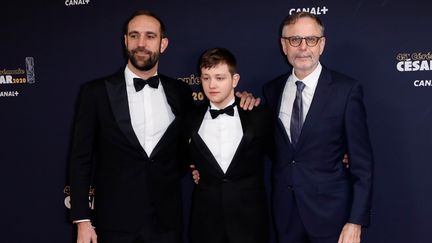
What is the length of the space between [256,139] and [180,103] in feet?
1.70

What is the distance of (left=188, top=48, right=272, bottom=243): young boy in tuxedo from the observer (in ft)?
7.09

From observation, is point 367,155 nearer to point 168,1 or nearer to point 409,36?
point 409,36

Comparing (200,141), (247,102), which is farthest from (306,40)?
(200,141)

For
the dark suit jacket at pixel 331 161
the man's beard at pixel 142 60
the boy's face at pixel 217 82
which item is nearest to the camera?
the dark suit jacket at pixel 331 161

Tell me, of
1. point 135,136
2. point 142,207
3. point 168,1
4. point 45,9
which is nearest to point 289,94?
point 135,136

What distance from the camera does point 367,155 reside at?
A: 2102mm

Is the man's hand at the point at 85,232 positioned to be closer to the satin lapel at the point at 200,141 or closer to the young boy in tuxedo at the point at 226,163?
the young boy in tuxedo at the point at 226,163

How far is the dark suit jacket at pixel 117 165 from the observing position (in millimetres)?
2230

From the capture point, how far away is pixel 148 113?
2311 mm

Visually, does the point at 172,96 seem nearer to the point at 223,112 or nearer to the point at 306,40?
the point at 223,112

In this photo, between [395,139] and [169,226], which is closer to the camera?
[169,226]

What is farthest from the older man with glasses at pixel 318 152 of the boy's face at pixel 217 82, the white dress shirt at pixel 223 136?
the boy's face at pixel 217 82

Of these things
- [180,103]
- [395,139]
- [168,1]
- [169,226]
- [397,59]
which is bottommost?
[169,226]

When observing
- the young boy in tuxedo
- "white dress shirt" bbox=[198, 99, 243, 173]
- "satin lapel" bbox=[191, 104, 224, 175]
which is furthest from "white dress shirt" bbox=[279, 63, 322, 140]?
"satin lapel" bbox=[191, 104, 224, 175]
